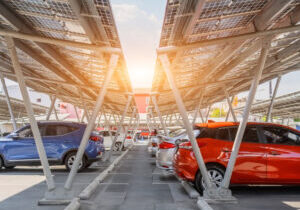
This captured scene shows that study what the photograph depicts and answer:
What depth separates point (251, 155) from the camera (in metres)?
6.69

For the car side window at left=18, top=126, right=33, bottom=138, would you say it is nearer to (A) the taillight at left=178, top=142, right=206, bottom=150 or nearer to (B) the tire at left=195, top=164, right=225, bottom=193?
(A) the taillight at left=178, top=142, right=206, bottom=150

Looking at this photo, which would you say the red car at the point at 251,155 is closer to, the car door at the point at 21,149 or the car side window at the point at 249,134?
the car side window at the point at 249,134

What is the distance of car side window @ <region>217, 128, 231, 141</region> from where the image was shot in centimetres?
699

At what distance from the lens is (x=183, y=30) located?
18.2 ft

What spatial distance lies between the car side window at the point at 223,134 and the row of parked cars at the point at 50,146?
219 inches

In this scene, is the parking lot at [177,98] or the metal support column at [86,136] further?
the metal support column at [86,136]

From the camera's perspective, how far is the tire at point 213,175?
6.75m

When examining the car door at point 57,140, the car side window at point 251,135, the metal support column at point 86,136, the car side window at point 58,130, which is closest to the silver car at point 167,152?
the car side window at point 251,135

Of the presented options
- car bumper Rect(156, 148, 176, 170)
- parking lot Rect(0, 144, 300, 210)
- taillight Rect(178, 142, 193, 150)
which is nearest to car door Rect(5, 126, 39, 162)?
parking lot Rect(0, 144, 300, 210)

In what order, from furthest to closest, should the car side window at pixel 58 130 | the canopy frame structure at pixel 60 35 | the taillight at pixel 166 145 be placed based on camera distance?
1. the car side window at pixel 58 130
2. the taillight at pixel 166 145
3. the canopy frame structure at pixel 60 35

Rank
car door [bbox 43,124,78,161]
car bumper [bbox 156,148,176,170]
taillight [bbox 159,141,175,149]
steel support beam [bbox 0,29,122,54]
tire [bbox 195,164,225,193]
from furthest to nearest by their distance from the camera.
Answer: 1. car door [bbox 43,124,78,161]
2. taillight [bbox 159,141,175,149]
3. car bumper [bbox 156,148,176,170]
4. tire [bbox 195,164,225,193]
5. steel support beam [bbox 0,29,122,54]

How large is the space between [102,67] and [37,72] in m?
3.73

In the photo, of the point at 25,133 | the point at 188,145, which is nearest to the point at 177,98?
the point at 188,145

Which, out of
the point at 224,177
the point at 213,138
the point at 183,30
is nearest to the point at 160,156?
the point at 213,138
